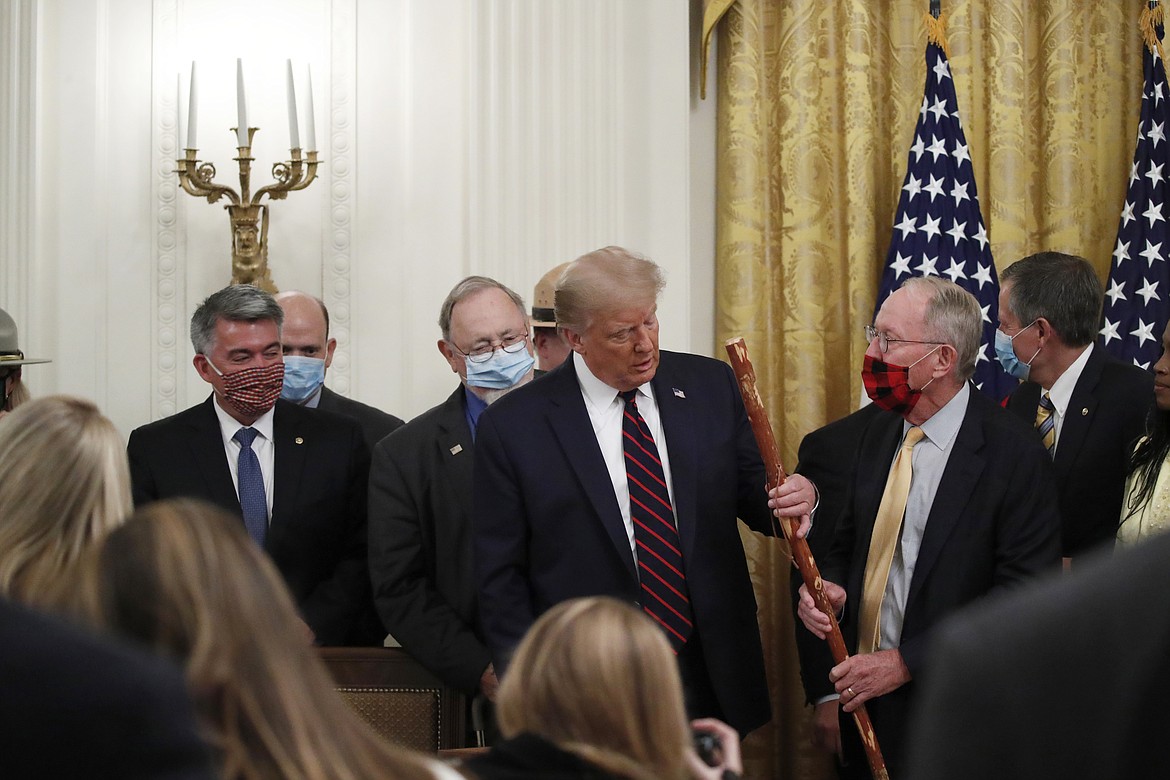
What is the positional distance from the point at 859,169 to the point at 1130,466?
2218mm

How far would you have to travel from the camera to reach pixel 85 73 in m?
5.47

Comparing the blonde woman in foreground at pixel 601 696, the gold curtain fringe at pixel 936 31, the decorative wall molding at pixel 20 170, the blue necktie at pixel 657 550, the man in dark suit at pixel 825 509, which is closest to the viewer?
the blonde woman in foreground at pixel 601 696

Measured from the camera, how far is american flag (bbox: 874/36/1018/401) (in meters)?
5.55

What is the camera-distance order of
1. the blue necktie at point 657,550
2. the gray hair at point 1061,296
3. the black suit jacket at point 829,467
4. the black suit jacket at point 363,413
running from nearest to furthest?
the blue necktie at point 657,550, the gray hair at point 1061,296, the black suit jacket at point 829,467, the black suit jacket at point 363,413

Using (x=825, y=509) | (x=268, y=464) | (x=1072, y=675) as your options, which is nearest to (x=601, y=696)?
(x=1072, y=675)

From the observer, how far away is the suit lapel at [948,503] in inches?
142

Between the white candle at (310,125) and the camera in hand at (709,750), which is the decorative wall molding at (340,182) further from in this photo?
the camera in hand at (709,750)

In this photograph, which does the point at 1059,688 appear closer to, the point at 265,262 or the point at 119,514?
the point at 119,514

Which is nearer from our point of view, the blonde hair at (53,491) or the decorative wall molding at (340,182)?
the blonde hair at (53,491)

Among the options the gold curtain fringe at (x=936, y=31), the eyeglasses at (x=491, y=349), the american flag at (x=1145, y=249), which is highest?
the gold curtain fringe at (x=936, y=31)

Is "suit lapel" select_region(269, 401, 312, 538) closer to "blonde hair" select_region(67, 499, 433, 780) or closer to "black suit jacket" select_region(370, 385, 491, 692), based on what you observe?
"black suit jacket" select_region(370, 385, 491, 692)

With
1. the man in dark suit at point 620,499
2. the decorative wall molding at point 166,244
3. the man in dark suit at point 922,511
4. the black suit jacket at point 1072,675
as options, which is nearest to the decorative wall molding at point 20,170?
the decorative wall molding at point 166,244

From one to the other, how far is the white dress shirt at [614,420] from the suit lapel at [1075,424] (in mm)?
1372

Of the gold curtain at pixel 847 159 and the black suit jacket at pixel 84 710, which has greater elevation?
the gold curtain at pixel 847 159
